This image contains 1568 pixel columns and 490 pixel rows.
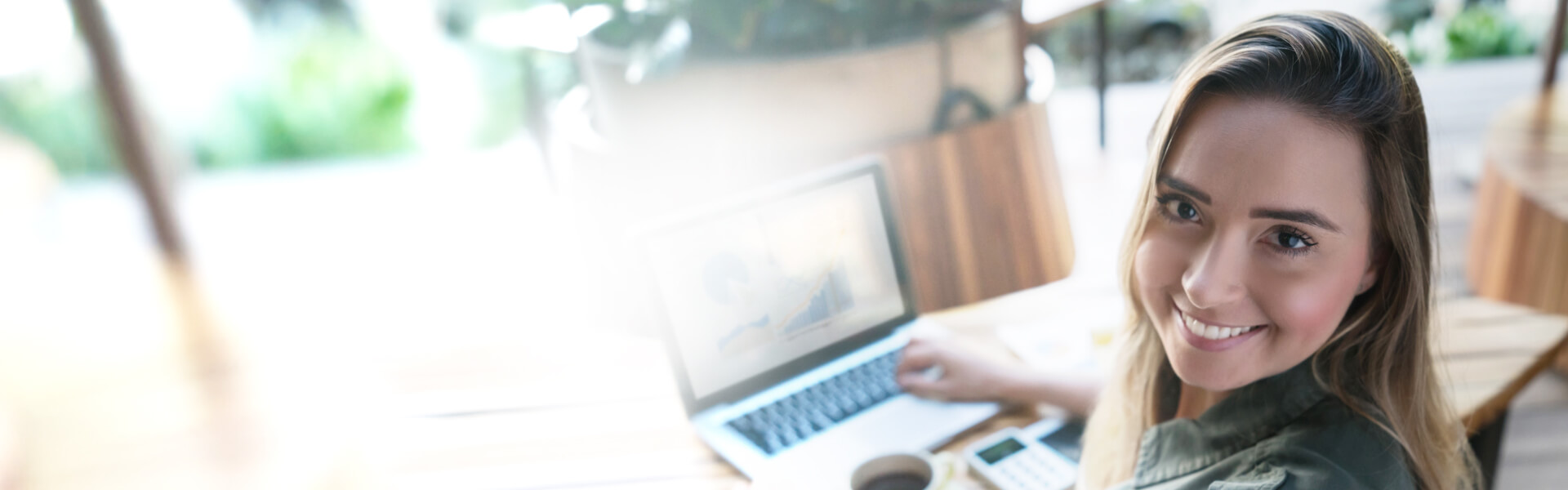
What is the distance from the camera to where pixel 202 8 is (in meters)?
2.80

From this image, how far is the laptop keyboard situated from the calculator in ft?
0.40

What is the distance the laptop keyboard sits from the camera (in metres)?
0.83

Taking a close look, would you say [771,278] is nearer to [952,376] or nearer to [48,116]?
[952,376]

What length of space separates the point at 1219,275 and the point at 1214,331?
0.06 m

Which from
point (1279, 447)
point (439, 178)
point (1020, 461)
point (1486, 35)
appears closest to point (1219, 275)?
point (1279, 447)

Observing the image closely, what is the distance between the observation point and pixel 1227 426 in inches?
26.6

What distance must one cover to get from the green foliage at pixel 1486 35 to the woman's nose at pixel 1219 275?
476 centimetres

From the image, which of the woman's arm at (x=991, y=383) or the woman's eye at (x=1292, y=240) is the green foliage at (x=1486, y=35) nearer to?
the woman's arm at (x=991, y=383)

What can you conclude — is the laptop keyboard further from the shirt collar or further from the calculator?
the shirt collar

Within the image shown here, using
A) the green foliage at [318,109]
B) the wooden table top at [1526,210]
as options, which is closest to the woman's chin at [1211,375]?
the wooden table top at [1526,210]

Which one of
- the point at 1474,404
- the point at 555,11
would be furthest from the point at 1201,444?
the point at 555,11

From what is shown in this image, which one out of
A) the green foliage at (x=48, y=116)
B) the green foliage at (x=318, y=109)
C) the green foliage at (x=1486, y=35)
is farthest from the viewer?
the green foliage at (x=1486, y=35)

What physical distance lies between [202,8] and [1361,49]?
10.6 feet

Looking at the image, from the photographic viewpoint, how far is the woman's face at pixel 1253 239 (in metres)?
0.54
